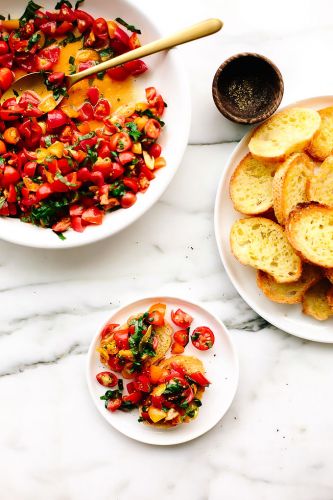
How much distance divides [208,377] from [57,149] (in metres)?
0.97

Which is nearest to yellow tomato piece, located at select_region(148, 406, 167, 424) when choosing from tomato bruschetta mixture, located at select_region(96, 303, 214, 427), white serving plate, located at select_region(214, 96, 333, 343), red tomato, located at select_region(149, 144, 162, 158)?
tomato bruschetta mixture, located at select_region(96, 303, 214, 427)

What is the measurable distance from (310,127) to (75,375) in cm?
123

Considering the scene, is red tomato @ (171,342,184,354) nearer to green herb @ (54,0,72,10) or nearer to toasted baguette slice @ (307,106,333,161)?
toasted baguette slice @ (307,106,333,161)

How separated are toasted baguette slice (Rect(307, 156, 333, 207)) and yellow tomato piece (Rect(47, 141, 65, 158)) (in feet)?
2.76

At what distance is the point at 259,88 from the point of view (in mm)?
1971

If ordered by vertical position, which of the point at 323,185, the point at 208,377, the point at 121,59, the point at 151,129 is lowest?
the point at 208,377

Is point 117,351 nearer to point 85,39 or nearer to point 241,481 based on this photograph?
point 241,481

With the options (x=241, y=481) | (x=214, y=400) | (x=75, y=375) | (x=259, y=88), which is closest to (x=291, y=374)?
(x=214, y=400)

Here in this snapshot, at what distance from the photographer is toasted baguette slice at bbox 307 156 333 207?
1.93m

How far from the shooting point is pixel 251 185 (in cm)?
199

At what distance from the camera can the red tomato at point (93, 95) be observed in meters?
1.93

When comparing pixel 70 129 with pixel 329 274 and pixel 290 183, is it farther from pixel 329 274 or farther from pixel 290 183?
pixel 329 274

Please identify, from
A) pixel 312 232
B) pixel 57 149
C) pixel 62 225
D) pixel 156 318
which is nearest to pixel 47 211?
pixel 62 225

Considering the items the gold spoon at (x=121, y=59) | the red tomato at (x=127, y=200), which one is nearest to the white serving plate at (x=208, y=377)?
the red tomato at (x=127, y=200)
